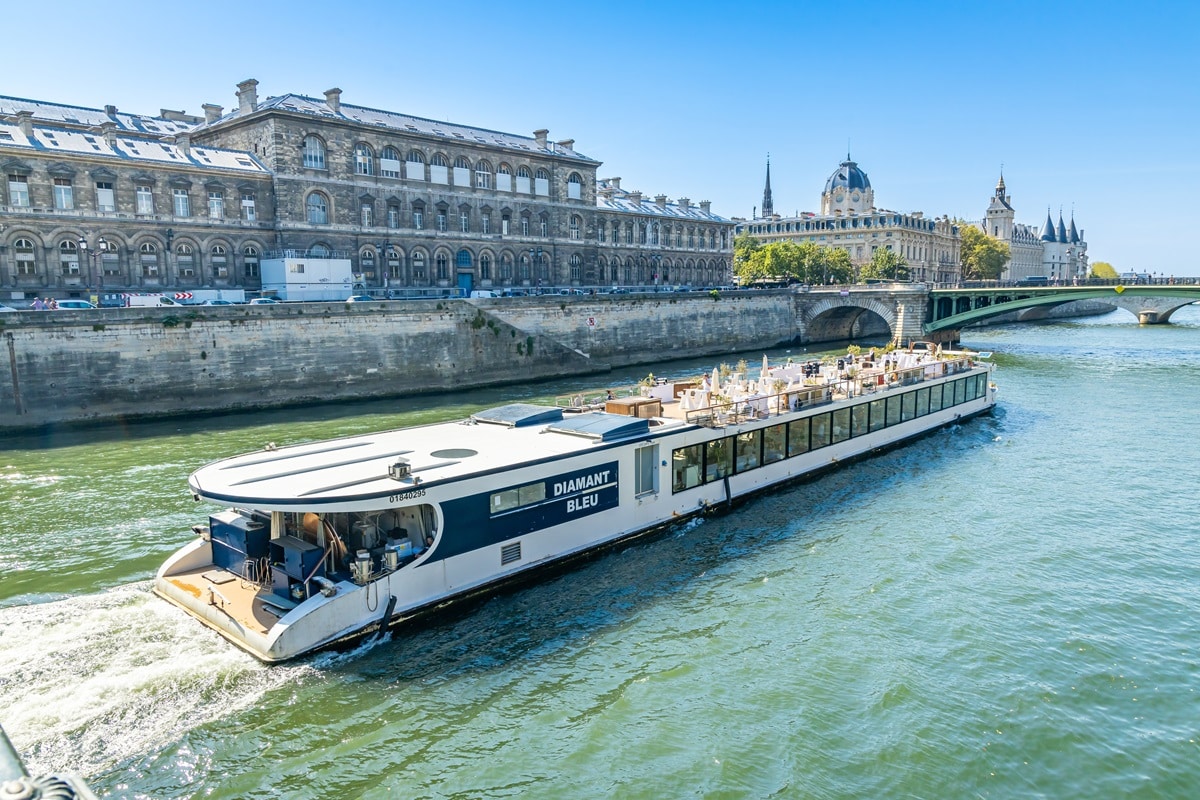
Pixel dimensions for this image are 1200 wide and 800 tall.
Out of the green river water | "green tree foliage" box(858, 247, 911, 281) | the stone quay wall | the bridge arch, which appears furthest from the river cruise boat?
"green tree foliage" box(858, 247, 911, 281)

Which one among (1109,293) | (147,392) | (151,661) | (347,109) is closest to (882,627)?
(151,661)

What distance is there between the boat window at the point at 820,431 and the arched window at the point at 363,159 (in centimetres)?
3436

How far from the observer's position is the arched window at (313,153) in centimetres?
4428

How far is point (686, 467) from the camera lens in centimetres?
1719

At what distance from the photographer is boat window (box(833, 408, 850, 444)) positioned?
22.0 m

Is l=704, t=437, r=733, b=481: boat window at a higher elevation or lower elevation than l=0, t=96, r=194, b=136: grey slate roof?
lower

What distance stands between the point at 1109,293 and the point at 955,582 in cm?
5005

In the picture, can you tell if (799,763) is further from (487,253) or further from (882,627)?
(487,253)

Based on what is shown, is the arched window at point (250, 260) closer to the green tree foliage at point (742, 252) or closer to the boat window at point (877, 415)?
the boat window at point (877, 415)

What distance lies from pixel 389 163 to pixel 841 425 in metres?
35.1

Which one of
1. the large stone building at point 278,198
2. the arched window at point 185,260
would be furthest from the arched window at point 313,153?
the arched window at point 185,260

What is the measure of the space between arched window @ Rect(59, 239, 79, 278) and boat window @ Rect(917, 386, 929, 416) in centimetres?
3683

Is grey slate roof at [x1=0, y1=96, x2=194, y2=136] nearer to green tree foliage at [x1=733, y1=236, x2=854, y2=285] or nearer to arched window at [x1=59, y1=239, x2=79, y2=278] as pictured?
arched window at [x1=59, y1=239, x2=79, y2=278]

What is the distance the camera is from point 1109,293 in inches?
2149
